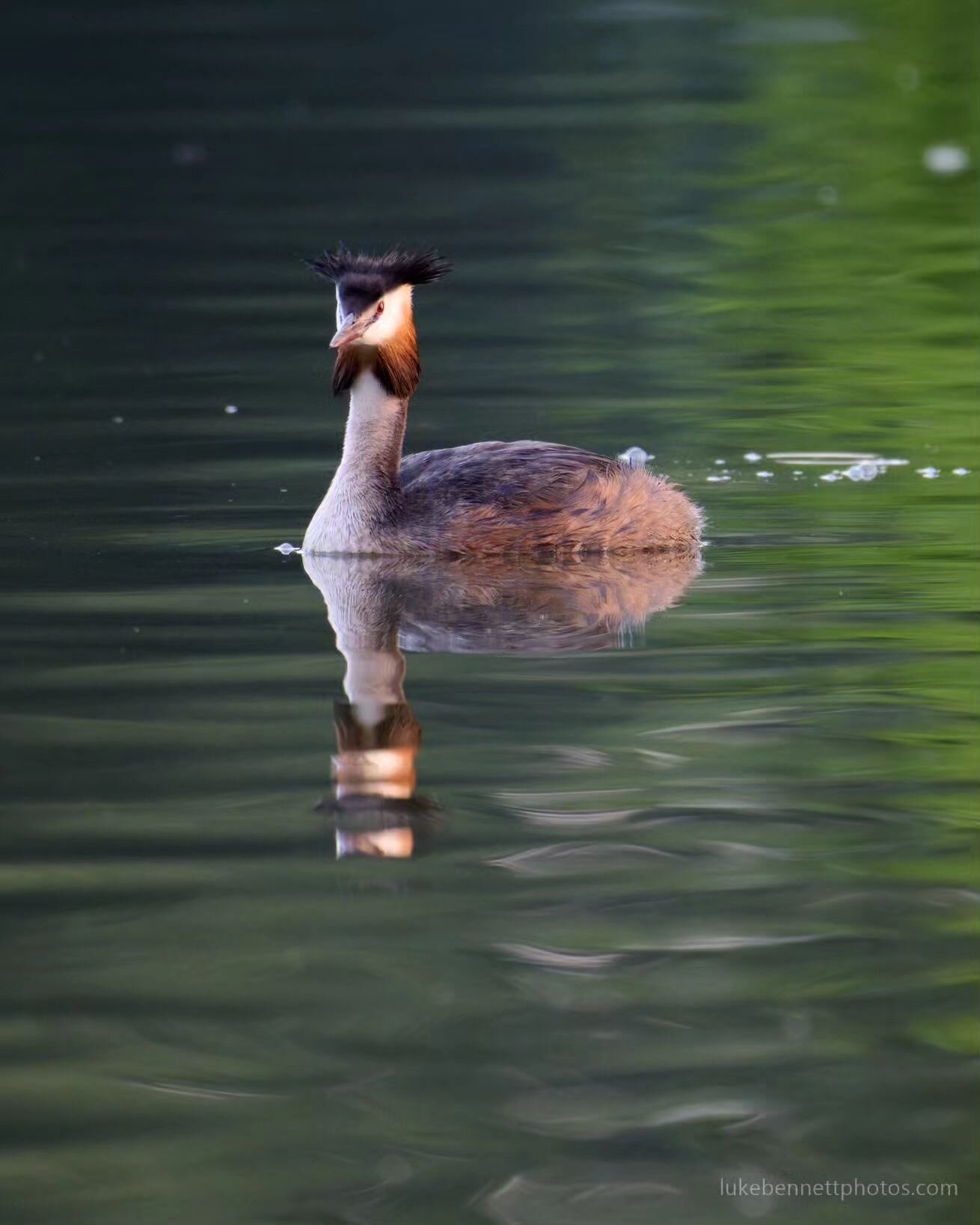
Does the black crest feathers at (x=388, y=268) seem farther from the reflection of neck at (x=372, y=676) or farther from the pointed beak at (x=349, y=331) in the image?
the reflection of neck at (x=372, y=676)

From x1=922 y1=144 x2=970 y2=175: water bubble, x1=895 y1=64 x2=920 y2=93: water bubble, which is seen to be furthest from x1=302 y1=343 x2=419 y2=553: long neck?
x1=895 y1=64 x2=920 y2=93: water bubble

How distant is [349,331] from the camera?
921 centimetres

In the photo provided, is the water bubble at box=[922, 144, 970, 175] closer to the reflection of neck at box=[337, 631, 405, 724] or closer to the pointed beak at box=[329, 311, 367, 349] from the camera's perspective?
the pointed beak at box=[329, 311, 367, 349]

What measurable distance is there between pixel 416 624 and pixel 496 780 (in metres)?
1.99

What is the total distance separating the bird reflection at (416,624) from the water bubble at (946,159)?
1415cm

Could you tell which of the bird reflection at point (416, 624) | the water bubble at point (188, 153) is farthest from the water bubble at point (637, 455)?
the water bubble at point (188, 153)

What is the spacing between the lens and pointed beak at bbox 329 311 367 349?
9109mm

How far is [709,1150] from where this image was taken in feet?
14.5

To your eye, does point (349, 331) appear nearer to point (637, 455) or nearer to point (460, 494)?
point (460, 494)

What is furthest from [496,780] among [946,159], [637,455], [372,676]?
[946,159]

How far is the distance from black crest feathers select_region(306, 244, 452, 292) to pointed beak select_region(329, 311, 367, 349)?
195 millimetres

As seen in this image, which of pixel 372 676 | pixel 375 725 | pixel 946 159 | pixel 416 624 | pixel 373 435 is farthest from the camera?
pixel 946 159

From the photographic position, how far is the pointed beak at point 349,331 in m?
9.11

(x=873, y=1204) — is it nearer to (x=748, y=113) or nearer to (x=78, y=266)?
(x=78, y=266)
